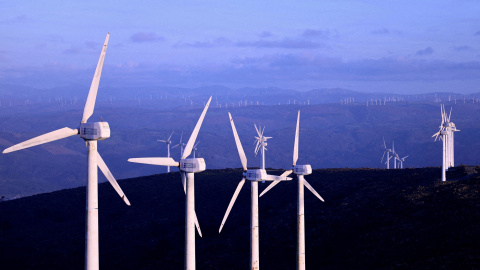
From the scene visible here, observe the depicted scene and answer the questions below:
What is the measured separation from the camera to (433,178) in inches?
3959

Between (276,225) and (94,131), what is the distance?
58.2m

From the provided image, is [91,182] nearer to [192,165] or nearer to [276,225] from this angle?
[192,165]

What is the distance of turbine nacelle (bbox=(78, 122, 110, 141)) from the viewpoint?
116ft

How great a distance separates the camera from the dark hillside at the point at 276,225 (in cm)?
6844

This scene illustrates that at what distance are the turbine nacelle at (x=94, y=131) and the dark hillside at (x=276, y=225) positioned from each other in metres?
33.5

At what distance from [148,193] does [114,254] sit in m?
33.8

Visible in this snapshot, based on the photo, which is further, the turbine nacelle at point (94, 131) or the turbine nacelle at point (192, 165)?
the turbine nacelle at point (192, 165)

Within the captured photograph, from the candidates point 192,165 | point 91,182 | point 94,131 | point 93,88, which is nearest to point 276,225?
point 192,165

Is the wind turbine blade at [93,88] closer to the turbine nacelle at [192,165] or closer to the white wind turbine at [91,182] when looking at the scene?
the white wind turbine at [91,182]

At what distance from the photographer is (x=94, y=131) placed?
116ft

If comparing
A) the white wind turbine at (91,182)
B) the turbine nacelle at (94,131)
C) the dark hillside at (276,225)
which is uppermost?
the turbine nacelle at (94,131)

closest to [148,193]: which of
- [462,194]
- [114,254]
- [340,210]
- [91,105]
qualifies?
[114,254]

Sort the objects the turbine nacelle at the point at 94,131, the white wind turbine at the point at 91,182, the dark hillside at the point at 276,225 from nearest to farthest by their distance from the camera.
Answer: the white wind turbine at the point at 91,182
the turbine nacelle at the point at 94,131
the dark hillside at the point at 276,225

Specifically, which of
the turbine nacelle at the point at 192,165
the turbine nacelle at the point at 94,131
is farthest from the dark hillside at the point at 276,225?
the turbine nacelle at the point at 94,131
